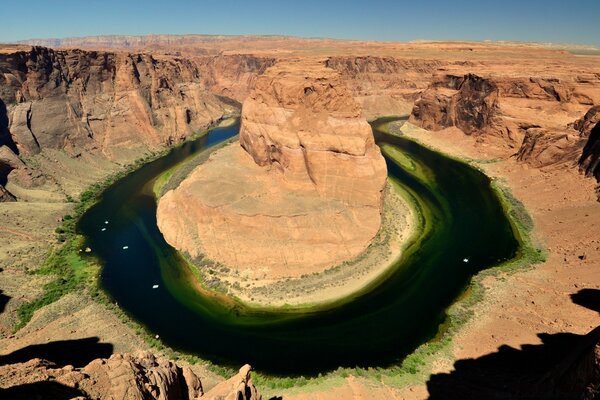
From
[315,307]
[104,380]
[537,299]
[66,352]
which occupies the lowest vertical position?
[66,352]

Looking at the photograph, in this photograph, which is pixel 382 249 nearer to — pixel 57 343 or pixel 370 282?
pixel 370 282

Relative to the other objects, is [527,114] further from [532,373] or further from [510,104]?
[532,373]

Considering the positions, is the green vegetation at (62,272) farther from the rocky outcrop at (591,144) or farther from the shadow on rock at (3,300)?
the rocky outcrop at (591,144)

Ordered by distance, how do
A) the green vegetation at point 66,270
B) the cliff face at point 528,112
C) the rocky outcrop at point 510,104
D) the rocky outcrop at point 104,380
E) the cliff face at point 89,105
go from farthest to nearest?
the rocky outcrop at point 510,104, the cliff face at point 89,105, the cliff face at point 528,112, the green vegetation at point 66,270, the rocky outcrop at point 104,380

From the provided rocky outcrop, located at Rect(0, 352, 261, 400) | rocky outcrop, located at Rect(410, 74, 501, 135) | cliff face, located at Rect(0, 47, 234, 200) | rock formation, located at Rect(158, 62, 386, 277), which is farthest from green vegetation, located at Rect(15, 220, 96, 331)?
rocky outcrop, located at Rect(410, 74, 501, 135)

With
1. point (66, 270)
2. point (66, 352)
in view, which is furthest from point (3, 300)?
point (66, 352)

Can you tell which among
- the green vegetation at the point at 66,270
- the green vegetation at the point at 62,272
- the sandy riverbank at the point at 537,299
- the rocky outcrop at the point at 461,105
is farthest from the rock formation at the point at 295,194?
the rocky outcrop at the point at 461,105

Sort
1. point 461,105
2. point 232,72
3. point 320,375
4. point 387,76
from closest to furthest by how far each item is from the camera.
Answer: point 320,375 → point 461,105 → point 387,76 → point 232,72
